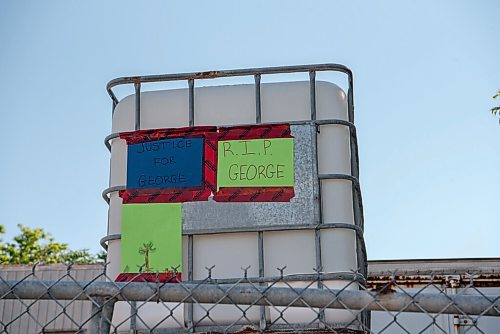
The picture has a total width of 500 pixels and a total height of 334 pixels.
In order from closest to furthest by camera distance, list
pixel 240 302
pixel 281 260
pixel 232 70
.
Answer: pixel 240 302, pixel 281 260, pixel 232 70

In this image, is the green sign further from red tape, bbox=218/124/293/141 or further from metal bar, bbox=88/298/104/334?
metal bar, bbox=88/298/104/334

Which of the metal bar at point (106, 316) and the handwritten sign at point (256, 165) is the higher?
the handwritten sign at point (256, 165)

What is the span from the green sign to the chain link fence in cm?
24

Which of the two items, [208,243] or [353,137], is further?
[353,137]

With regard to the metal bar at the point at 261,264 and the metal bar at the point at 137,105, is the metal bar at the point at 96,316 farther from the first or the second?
the metal bar at the point at 137,105

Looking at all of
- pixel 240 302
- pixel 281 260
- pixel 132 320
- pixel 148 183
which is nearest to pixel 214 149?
pixel 148 183

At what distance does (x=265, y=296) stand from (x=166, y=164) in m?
2.97

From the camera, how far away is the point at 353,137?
598 cm

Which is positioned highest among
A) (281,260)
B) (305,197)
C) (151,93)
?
(151,93)

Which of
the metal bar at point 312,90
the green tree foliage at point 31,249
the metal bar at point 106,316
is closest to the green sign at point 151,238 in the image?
the metal bar at point 312,90

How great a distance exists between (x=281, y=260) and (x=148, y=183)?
115 centimetres

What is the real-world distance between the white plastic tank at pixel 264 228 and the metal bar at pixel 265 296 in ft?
8.04

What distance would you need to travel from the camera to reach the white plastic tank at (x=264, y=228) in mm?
5375

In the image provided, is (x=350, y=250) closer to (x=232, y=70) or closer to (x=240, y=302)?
(x=232, y=70)
